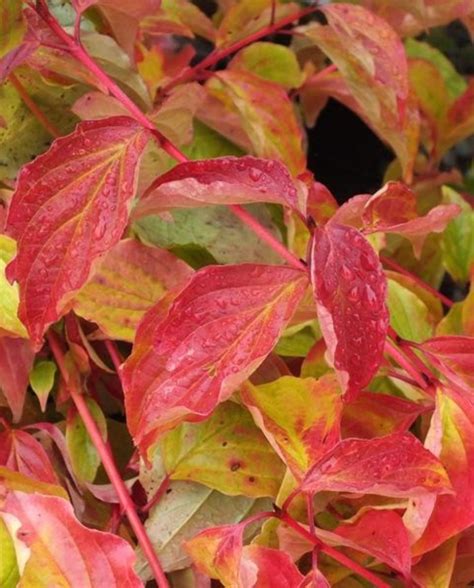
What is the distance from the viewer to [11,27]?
43 cm

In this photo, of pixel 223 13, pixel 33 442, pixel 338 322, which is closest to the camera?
pixel 338 322

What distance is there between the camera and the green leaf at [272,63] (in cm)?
65

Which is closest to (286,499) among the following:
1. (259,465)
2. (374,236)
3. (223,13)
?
(259,465)

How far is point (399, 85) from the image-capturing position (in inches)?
19.9

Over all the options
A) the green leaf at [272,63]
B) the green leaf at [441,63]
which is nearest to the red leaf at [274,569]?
the green leaf at [272,63]

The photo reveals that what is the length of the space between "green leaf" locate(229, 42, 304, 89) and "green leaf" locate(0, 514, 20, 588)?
39 cm

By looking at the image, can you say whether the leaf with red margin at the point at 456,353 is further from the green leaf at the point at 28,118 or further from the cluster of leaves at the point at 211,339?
the green leaf at the point at 28,118

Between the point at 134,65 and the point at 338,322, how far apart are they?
239 millimetres

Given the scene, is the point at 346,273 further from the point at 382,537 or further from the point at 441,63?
the point at 441,63

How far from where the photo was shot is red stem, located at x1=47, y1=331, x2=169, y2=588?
0.40 metres

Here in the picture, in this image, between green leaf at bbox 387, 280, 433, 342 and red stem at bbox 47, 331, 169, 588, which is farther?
green leaf at bbox 387, 280, 433, 342

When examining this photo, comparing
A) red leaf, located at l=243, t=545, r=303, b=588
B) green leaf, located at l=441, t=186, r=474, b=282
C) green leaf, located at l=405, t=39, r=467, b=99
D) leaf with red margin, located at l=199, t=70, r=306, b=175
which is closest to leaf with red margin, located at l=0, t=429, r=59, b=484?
red leaf, located at l=243, t=545, r=303, b=588

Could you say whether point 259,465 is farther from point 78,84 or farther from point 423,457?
point 78,84

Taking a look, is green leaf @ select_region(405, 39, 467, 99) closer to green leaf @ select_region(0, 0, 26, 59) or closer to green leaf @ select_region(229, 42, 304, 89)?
green leaf @ select_region(229, 42, 304, 89)
